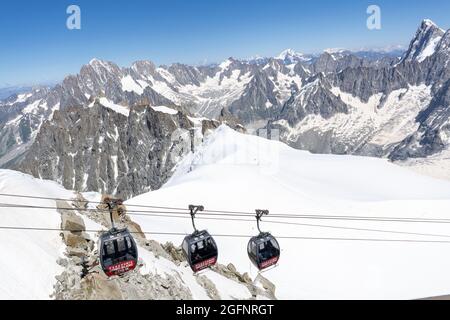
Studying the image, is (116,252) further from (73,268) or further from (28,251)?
(28,251)

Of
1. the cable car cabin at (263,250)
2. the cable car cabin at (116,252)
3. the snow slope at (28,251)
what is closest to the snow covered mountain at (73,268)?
the snow slope at (28,251)

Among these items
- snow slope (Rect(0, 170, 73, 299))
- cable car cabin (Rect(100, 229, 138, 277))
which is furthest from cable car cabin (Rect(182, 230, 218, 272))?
snow slope (Rect(0, 170, 73, 299))

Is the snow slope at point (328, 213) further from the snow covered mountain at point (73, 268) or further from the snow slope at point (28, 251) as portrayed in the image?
the snow slope at point (28, 251)

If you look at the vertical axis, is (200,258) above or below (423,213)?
above

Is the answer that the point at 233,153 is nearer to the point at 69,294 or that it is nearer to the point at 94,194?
the point at 94,194

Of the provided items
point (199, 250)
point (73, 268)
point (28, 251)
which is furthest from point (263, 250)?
point (28, 251)
